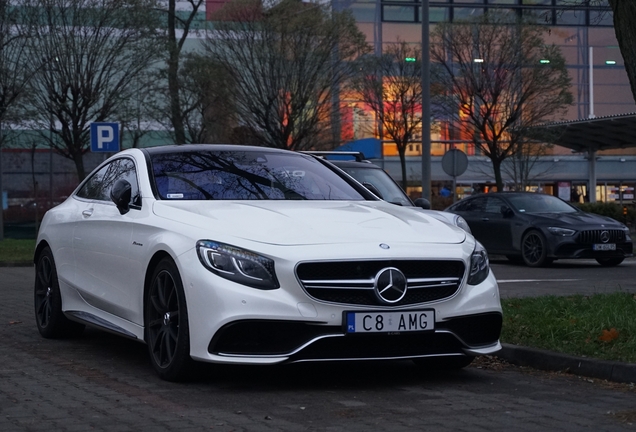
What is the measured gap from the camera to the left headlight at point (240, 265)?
6.02 metres

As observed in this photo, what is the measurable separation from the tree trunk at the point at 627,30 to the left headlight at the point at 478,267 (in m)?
2.38

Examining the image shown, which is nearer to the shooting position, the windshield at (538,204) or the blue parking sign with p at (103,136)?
the windshield at (538,204)

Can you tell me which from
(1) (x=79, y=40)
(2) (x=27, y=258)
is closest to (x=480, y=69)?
(1) (x=79, y=40)

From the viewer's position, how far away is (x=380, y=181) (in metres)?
14.3

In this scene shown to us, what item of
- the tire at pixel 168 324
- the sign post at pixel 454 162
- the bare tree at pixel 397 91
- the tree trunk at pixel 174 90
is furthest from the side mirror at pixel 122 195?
the bare tree at pixel 397 91

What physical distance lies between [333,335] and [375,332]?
246 mm

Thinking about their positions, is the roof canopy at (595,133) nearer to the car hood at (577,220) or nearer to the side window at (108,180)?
the car hood at (577,220)

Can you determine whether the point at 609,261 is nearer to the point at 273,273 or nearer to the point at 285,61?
the point at 285,61

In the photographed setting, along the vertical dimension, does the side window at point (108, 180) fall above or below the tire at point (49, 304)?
above

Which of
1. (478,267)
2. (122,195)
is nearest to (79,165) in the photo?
(122,195)

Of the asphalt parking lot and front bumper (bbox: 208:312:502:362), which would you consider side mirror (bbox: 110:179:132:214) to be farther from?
front bumper (bbox: 208:312:502:362)

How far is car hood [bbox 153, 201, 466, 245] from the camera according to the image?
6.25m

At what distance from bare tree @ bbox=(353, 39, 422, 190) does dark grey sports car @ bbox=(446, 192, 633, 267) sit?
63.3ft

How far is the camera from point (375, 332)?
6074 mm
